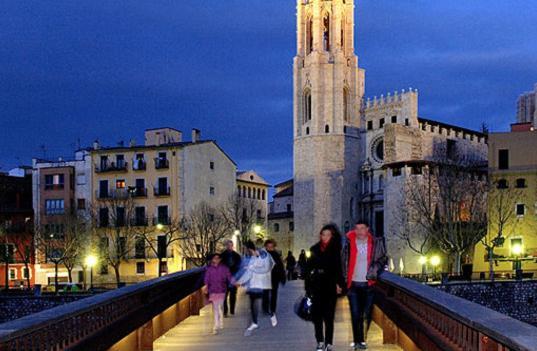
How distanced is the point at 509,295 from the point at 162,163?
32.6 meters

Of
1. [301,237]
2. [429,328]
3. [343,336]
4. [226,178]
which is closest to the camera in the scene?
[429,328]

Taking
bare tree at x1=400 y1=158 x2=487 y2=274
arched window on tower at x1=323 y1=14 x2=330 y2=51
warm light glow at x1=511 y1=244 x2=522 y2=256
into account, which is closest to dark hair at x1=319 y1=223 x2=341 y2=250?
bare tree at x1=400 y1=158 x2=487 y2=274

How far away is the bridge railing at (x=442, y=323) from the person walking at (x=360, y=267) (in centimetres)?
50

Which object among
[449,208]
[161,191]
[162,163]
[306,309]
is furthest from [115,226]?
[306,309]

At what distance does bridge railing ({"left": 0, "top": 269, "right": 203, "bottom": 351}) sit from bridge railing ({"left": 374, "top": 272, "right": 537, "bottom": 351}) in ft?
11.7

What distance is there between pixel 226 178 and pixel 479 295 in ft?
108

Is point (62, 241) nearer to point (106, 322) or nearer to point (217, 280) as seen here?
point (217, 280)

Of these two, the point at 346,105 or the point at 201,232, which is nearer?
the point at 201,232

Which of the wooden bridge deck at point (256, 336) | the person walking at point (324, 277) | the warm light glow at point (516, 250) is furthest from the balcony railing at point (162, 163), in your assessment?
the person walking at point (324, 277)

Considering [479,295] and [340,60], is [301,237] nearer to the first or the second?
[340,60]

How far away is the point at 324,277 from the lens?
10844mm

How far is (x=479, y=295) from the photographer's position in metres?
49.3

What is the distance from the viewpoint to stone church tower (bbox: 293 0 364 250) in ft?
286

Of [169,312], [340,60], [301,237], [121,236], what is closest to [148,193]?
[121,236]
